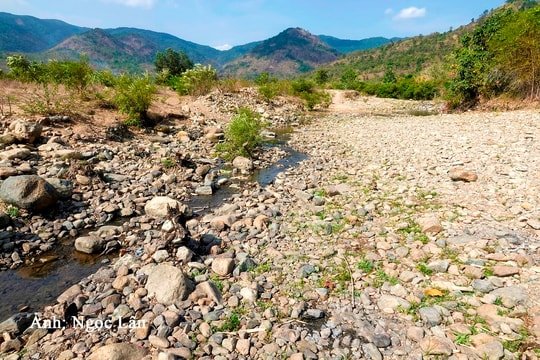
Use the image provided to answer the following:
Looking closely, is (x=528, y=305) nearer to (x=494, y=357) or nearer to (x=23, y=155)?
(x=494, y=357)

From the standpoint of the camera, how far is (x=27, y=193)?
6.15m

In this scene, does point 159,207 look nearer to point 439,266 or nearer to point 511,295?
point 439,266

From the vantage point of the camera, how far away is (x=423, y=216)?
5988 millimetres

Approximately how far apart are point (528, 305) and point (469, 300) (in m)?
0.60

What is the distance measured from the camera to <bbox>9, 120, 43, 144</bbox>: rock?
30.2 feet

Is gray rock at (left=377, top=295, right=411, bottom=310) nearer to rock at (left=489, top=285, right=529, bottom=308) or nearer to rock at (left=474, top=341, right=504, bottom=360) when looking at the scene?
rock at (left=474, top=341, right=504, bottom=360)

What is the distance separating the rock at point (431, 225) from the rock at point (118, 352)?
4.98m

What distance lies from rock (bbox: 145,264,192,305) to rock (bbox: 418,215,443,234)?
4341mm

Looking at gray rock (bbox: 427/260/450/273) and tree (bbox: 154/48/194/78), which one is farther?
tree (bbox: 154/48/194/78)

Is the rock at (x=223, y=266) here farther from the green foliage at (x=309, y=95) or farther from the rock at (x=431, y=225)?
the green foliage at (x=309, y=95)

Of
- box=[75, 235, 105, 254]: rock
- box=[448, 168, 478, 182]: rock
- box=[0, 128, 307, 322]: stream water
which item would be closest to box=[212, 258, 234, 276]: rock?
box=[0, 128, 307, 322]: stream water

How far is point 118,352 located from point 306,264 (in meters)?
2.92

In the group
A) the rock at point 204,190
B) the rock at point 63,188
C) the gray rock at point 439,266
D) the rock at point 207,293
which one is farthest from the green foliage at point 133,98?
the gray rock at point 439,266

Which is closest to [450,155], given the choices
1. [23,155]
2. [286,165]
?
[286,165]
